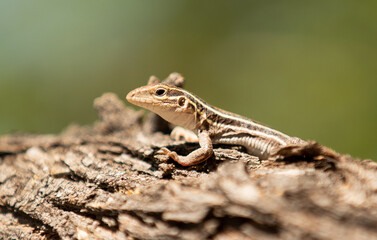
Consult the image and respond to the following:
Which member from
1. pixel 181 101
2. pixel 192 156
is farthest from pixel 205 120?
pixel 192 156

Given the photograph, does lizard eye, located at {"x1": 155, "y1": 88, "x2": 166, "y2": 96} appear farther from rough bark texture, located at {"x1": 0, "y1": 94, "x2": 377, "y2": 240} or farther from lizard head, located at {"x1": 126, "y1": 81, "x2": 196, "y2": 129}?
rough bark texture, located at {"x1": 0, "y1": 94, "x2": 377, "y2": 240}

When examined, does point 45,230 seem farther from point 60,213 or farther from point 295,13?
point 295,13

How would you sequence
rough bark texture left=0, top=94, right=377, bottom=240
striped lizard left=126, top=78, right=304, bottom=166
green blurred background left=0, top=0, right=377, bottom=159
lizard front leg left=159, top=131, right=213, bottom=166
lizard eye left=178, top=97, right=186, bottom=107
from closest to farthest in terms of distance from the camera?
rough bark texture left=0, top=94, right=377, bottom=240
lizard front leg left=159, top=131, right=213, bottom=166
striped lizard left=126, top=78, right=304, bottom=166
lizard eye left=178, top=97, right=186, bottom=107
green blurred background left=0, top=0, right=377, bottom=159

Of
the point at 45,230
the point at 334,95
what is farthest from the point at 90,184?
the point at 334,95

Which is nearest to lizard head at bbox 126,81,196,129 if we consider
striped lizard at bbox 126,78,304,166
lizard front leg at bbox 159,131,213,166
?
striped lizard at bbox 126,78,304,166

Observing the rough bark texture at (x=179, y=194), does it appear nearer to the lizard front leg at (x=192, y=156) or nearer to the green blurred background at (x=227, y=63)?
the lizard front leg at (x=192, y=156)

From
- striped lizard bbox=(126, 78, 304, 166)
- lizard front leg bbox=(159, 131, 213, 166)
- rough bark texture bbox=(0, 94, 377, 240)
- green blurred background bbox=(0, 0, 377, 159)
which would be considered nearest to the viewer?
rough bark texture bbox=(0, 94, 377, 240)

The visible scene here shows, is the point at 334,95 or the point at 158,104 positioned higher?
the point at 334,95

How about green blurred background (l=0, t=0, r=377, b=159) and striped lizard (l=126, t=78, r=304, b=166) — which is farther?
green blurred background (l=0, t=0, r=377, b=159)
